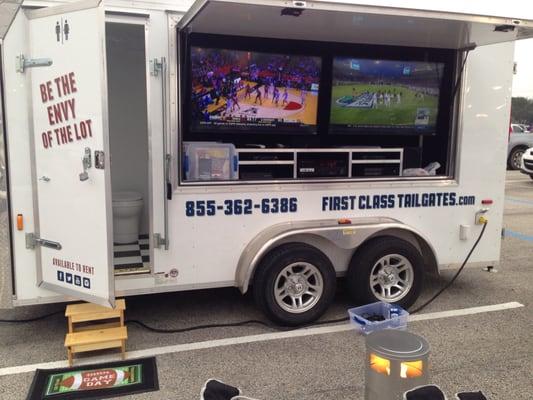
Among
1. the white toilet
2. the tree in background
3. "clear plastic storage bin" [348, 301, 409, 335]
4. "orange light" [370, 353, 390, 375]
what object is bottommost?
"clear plastic storage bin" [348, 301, 409, 335]

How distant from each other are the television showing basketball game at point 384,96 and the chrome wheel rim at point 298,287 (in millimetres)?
1651

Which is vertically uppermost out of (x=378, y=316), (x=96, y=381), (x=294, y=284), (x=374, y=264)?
(x=374, y=264)

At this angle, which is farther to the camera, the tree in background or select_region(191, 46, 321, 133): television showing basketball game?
the tree in background

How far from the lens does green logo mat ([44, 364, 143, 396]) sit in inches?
129

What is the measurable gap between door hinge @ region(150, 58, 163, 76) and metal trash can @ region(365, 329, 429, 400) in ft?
7.59

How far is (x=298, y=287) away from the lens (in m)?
4.18

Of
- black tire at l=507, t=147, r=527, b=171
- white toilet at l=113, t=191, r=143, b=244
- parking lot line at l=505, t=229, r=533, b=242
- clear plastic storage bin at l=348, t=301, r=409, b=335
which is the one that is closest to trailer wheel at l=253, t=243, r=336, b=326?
clear plastic storage bin at l=348, t=301, r=409, b=335

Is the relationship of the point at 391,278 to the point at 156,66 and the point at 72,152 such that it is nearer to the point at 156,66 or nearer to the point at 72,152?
the point at 156,66

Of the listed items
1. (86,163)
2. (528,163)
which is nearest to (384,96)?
(86,163)

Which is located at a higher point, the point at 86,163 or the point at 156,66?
the point at 156,66

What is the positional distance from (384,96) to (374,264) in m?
1.73

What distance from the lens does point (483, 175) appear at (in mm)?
4703

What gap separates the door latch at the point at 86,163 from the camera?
11.0ft

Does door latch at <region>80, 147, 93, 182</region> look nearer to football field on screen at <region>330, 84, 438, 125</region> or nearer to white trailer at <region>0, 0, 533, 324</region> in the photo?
white trailer at <region>0, 0, 533, 324</region>
